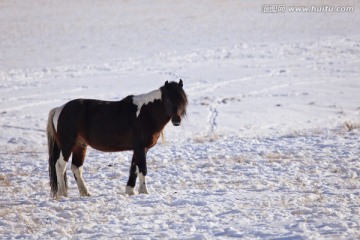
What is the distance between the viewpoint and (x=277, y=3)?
4234cm

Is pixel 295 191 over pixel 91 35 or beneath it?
beneath

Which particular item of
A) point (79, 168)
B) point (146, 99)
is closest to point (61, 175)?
point (79, 168)

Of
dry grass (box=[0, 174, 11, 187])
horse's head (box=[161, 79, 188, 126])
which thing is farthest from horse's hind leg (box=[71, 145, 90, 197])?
horse's head (box=[161, 79, 188, 126])

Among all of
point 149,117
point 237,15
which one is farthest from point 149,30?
point 149,117

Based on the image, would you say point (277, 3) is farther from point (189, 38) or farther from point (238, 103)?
point (238, 103)

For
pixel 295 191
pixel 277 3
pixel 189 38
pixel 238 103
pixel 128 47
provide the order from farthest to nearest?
1. pixel 277 3
2. pixel 189 38
3. pixel 128 47
4. pixel 238 103
5. pixel 295 191

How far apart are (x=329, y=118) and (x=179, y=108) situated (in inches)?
385

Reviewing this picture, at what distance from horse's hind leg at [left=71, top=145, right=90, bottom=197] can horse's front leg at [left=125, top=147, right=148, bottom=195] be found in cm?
63

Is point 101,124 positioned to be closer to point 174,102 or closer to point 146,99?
point 146,99

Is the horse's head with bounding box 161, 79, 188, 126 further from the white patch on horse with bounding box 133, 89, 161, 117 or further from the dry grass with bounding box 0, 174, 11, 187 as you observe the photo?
the dry grass with bounding box 0, 174, 11, 187

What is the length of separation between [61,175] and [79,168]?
29cm

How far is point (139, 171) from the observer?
790 centimetres

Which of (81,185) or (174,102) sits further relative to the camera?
(81,185)

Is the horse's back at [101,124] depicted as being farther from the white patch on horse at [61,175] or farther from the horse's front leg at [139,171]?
the white patch on horse at [61,175]
